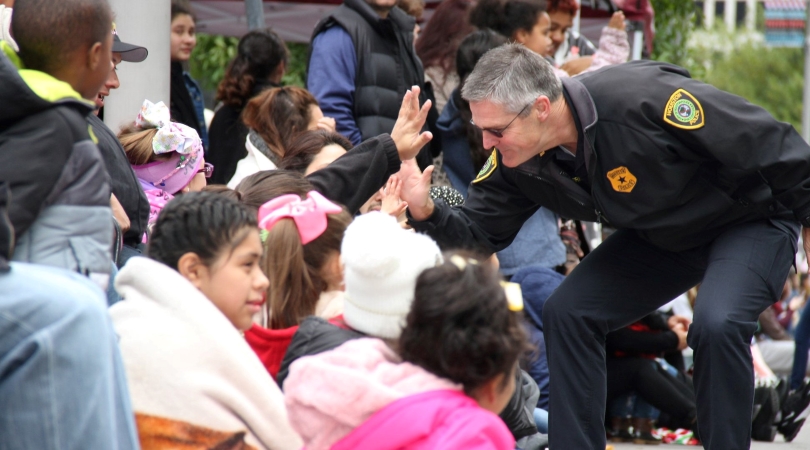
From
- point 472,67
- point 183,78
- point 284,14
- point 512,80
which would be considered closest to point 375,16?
point 472,67

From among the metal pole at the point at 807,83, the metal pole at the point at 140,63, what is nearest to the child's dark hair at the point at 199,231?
the metal pole at the point at 140,63

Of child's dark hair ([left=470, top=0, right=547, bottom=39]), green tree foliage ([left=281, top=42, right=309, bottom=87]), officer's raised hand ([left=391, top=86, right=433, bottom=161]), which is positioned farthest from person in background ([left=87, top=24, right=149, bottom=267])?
green tree foliage ([left=281, top=42, right=309, bottom=87])

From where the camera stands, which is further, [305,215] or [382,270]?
[305,215]

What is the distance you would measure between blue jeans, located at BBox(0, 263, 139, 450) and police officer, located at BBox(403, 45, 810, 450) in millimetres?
2042

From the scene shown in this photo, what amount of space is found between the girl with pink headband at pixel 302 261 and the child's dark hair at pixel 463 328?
945mm

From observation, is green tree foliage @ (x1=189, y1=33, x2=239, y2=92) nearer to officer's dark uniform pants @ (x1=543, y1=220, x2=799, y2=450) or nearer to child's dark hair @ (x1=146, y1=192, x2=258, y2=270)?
officer's dark uniform pants @ (x1=543, y1=220, x2=799, y2=450)

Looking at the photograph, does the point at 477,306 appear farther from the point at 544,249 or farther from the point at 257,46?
the point at 257,46

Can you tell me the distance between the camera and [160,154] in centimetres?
436

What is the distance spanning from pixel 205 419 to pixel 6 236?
641mm

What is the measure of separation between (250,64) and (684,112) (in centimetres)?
278

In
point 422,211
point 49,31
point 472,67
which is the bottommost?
point 422,211

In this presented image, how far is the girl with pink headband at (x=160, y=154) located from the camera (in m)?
4.29

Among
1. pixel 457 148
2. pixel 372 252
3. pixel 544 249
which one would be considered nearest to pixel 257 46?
pixel 457 148

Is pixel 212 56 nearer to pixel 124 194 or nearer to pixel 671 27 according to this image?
pixel 671 27
